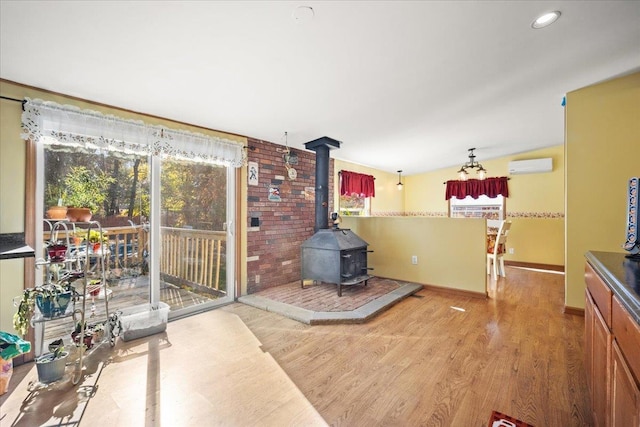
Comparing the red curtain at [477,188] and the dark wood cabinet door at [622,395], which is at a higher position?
the red curtain at [477,188]

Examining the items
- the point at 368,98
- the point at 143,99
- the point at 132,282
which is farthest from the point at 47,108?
the point at 368,98

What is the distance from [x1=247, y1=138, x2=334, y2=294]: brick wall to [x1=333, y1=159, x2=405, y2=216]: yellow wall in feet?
2.36

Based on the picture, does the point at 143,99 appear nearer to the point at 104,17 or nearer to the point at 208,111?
the point at 208,111

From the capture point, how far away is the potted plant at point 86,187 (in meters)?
2.42

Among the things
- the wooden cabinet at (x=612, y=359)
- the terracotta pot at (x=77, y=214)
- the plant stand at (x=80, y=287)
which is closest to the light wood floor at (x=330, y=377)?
the plant stand at (x=80, y=287)

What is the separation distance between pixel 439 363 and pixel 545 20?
Result: 242cm

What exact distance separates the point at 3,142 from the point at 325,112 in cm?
260

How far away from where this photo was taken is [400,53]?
6.68 ft

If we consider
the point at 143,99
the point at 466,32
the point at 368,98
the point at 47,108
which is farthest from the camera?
the point at 368,98

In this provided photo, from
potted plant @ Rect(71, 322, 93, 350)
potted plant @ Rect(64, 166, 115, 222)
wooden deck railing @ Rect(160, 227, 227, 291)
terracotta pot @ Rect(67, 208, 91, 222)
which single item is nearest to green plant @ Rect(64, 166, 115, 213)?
potted plant @ Rect(64, 166, 115, 222)

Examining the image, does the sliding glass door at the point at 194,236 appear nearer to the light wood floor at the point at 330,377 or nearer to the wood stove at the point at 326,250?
the light wood floor at the point at 330,377

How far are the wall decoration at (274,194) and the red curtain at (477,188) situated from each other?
14.3 feet

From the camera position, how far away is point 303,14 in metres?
1.61

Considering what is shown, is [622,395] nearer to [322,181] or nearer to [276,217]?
[322,181]
